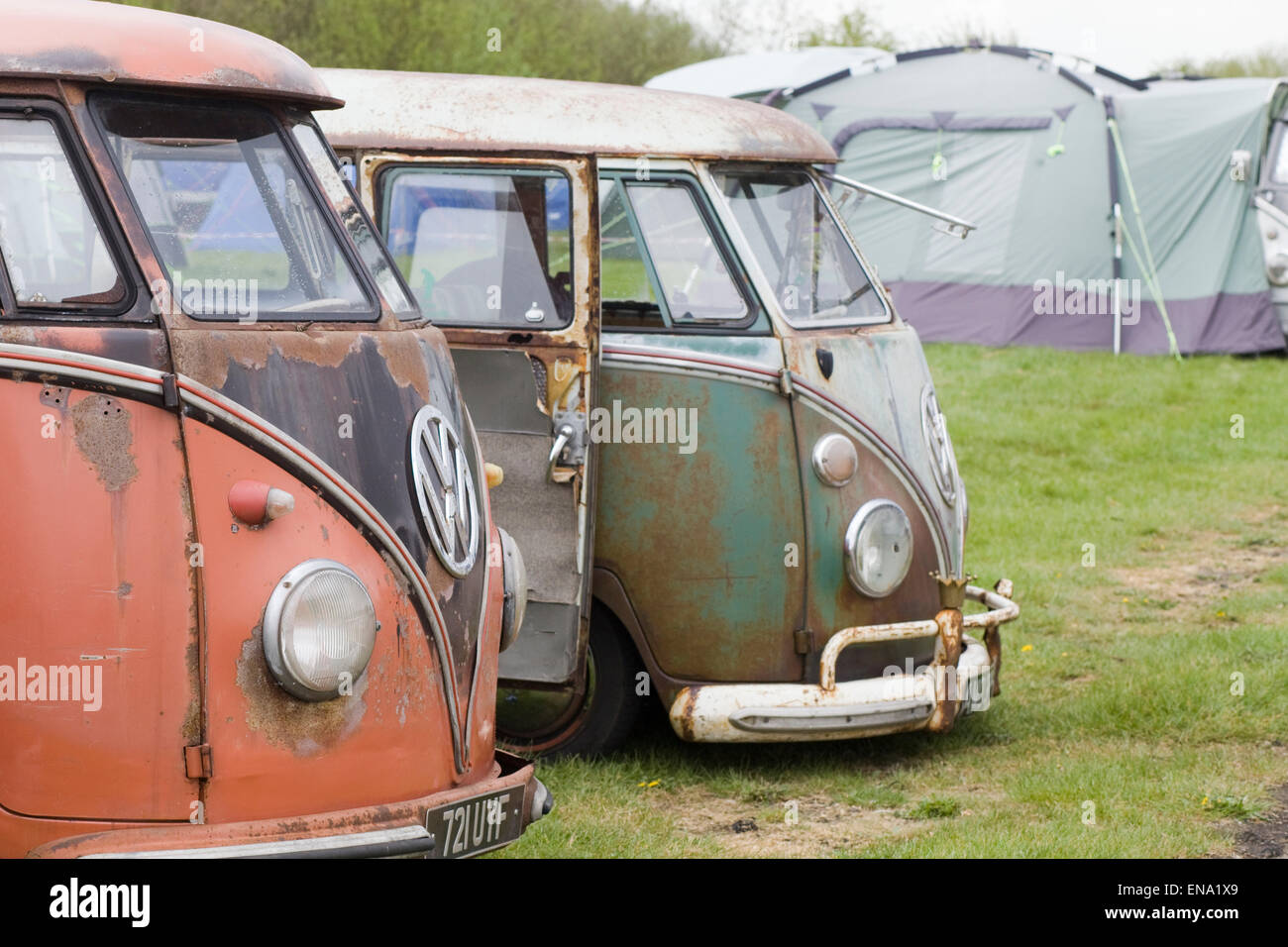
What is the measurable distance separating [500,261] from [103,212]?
229cm

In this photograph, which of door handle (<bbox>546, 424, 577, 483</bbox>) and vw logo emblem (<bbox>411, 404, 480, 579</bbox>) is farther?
door handle (<bbox>546, 424, 577, 483</bbox>)

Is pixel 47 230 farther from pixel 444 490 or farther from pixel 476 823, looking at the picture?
pixel 476 823

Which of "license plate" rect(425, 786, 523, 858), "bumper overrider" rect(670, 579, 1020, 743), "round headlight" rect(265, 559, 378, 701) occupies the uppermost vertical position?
"round headlight" rect(265, 559, 378, 701)

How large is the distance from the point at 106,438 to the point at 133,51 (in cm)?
89

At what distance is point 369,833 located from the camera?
3.57 metres

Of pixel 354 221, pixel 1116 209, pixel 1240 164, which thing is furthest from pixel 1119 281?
pixel 354 221

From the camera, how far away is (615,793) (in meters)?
5.47

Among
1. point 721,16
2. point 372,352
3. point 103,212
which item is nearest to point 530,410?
point 372,352

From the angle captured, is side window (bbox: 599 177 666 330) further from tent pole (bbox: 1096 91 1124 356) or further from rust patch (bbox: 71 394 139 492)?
tent pole (bbox: 1096 91 1124 356)

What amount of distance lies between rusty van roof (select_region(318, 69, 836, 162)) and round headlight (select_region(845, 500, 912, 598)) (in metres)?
1.34

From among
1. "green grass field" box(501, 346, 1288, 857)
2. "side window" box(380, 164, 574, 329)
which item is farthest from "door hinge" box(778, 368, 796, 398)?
"green grass field" box(501, 346, 1288, 857)

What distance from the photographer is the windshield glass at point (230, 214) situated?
11.8 ft

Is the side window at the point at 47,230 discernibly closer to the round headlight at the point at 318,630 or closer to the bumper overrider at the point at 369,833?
the round headlight at the point at 318,630

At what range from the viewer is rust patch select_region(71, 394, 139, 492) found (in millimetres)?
3334
